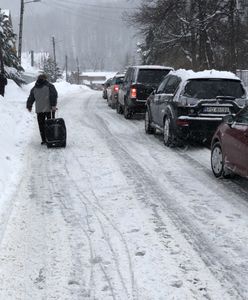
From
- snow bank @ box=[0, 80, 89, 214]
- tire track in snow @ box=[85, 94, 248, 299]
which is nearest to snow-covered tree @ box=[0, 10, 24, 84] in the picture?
snow bank @ box=[0, 80, 89, 214]

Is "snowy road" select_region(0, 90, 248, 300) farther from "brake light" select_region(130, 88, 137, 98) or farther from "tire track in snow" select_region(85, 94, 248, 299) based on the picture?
"brake light" select_region(130, 88, 137, 98)

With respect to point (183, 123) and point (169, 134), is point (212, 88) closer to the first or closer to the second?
point (183, 123)

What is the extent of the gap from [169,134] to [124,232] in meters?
6.10

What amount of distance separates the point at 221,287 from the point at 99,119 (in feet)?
45.1

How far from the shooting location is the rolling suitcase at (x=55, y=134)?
1135 cm

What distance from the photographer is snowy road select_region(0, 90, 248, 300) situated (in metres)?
4.37

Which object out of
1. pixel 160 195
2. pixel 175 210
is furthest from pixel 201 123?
pixel 175 210

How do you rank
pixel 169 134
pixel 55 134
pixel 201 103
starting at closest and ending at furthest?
pixel 201 103, pixel 55 134, pixel 169 134

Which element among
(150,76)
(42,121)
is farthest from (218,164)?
(150,76)

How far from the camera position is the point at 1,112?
15281mm

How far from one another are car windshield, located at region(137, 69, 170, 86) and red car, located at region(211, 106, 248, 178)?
8.24 meters

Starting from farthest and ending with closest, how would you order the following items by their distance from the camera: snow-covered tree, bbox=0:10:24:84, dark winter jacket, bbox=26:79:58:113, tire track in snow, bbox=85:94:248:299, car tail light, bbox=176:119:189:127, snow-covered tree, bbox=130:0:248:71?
1. snow-covered tree, bbox=0:10:24:84
2. snow-covered tree, bbox=130:0:248:71
3. dark winter jacket, bbox=26:79:58:113
4. car tail light, bbox=176:119:189:127
5. tire track in snow, bbox=85:94:248:299

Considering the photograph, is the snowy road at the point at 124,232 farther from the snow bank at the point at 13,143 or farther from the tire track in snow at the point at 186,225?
the snow bank at the point at 13,143

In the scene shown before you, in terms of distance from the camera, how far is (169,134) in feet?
37.9
